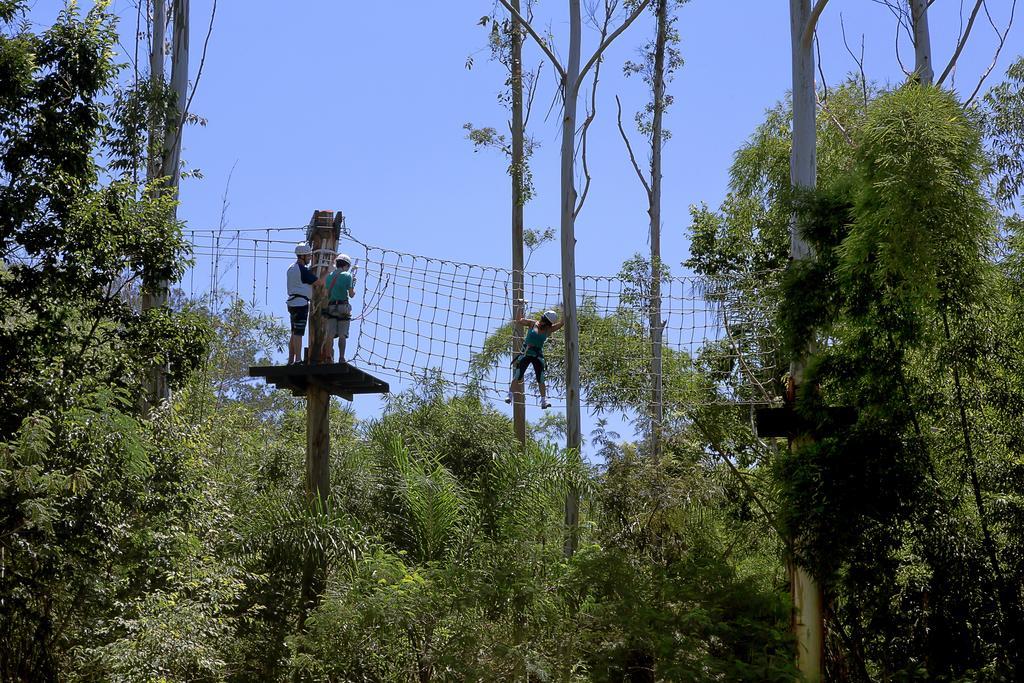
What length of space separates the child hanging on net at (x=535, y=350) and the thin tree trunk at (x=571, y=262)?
18 cm

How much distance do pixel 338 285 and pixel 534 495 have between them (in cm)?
221

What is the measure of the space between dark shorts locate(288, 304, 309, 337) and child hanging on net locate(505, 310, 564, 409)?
1.83 m

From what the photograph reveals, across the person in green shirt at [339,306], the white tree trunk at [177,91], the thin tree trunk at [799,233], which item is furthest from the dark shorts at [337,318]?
the thin tree trunk at [799,233]

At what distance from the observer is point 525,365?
9.22 meters

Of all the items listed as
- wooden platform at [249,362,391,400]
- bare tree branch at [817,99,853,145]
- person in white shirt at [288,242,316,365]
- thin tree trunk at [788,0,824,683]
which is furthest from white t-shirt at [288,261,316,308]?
bare tree branch at [817,99,853,145]

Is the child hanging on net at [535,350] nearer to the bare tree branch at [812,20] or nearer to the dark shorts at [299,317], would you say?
the dark shorts at [299,317]

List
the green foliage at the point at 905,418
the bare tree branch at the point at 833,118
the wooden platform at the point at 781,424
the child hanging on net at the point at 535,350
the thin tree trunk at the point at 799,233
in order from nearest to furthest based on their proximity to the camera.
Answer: the green foliage at the point at 905,418
the thin tree trunk at the point at 799,233
the wooden platform at the point at 781,424
the child hanging on net at the point at 535,350
the bare tree branch at the point at 833,118

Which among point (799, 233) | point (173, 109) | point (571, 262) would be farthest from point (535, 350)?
point (173, 109)

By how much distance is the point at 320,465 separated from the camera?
8078 millimetres

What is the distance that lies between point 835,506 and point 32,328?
4786 millimetres

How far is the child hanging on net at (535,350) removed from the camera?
29.8 feet

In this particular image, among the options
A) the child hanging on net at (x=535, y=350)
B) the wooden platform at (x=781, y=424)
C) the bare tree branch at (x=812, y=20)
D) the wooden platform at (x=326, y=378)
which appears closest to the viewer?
the wooden platform at (x=781, y=424)

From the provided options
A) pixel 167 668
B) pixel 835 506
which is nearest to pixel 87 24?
pixel 167 668

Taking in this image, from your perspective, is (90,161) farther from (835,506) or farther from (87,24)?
(835,506)
